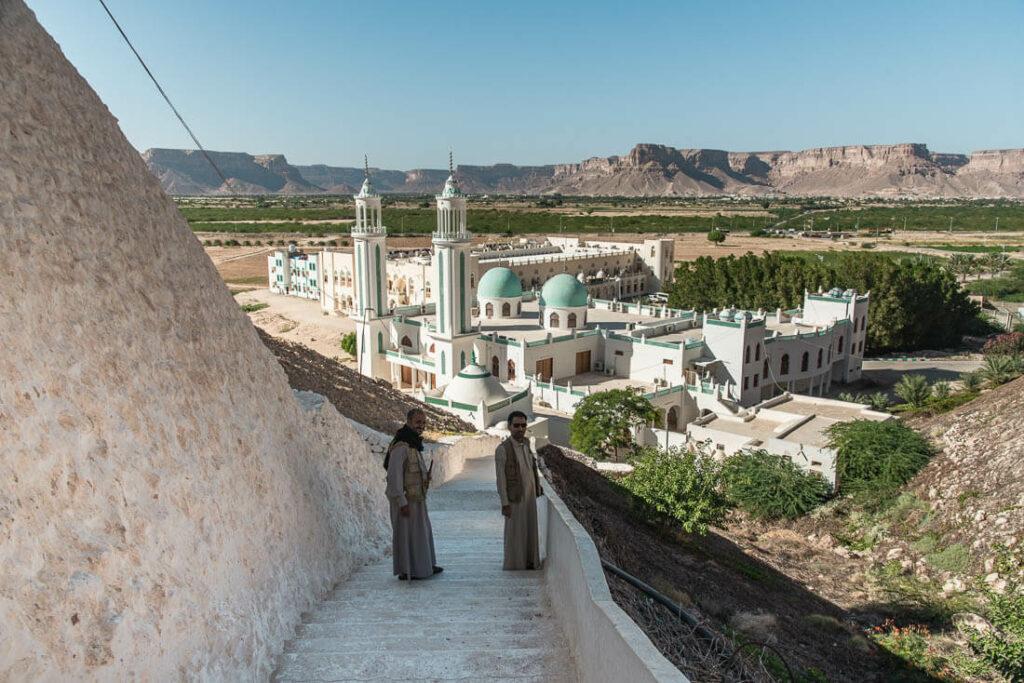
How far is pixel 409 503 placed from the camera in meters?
5.58

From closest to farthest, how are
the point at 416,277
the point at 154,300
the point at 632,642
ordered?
1. the point at 632,642
2. the point at 154,300
3. the point at 416,277

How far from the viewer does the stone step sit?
13.1 feet

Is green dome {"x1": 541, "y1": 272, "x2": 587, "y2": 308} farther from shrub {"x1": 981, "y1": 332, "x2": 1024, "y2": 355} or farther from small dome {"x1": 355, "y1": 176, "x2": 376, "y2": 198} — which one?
shrub {"x1": 981, "y1": 332, "x2": 1024, "y2": 355}

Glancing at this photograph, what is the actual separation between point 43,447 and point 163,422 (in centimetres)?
85

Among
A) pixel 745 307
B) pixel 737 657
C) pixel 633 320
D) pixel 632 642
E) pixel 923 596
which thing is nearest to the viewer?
pixel 632 642

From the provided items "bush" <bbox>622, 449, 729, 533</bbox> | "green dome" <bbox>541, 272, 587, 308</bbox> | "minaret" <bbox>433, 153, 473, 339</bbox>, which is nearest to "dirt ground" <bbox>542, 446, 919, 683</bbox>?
"bush" <bbox>622, 449, 729, 533</bbox>

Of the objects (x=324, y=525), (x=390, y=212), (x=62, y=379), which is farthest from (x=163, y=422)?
(x=390, y=212)

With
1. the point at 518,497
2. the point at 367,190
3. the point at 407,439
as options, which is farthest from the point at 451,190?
the point at 518,497

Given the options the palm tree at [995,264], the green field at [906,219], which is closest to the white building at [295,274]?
the palm tree at [995,264]

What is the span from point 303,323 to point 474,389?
99.5 ft

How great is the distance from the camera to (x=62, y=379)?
336 cm

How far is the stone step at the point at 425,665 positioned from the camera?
157 inches

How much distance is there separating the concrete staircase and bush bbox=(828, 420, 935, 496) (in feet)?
48.2

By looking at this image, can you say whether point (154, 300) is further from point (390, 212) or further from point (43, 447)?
point (390, 212)
